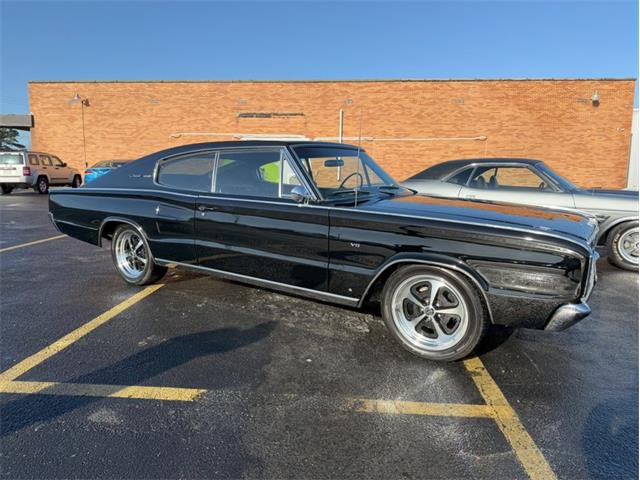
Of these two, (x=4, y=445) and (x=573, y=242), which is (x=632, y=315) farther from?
(x=4, y=445)

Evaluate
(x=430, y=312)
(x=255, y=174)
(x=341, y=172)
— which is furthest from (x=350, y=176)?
(x=430, y=312)

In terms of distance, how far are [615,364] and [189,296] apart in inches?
149

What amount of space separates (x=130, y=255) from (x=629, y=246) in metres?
6.72

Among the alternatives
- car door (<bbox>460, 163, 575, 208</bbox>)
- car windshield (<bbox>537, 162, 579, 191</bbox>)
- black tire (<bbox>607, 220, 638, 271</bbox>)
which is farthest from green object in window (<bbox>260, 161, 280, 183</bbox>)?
black tire (<bbox>607, 220, 638, 271</bbox>)

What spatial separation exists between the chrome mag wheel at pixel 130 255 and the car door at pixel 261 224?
3.57 feet

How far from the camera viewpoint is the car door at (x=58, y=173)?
1805cm

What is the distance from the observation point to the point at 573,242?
2.65m

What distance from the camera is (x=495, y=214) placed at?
3.15m

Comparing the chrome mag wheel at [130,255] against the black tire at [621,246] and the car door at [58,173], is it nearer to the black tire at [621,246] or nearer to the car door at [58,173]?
the black tire at [621,246]

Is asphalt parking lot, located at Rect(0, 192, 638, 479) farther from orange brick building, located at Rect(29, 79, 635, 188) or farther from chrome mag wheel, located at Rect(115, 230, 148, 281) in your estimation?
orange brick building, located at Rect(29, 79, 635, 188)

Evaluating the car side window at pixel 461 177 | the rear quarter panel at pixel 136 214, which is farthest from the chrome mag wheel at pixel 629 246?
the rear quarter panel at pixel 136 214

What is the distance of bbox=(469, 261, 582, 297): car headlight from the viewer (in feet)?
8.62

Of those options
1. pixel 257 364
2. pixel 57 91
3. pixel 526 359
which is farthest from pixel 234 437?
pixel 57 91

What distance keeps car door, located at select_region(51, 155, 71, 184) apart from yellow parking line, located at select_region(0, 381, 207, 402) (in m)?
18.4
